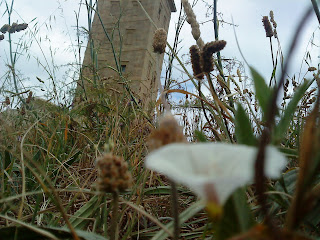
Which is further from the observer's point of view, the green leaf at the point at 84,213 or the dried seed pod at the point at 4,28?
the dried seed pod at the point at 4,28

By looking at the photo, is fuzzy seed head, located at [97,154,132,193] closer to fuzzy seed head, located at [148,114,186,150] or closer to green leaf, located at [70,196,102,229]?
fuzzy seed head, located at [148,114,186,150]

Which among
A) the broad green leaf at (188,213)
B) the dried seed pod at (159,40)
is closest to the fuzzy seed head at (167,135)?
the broad green leaf at (188,213)

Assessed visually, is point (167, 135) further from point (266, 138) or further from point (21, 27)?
point (21, 27)

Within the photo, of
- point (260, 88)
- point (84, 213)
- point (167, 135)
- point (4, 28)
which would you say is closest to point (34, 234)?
point (84, 213)

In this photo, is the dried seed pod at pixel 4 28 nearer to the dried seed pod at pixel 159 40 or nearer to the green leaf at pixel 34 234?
the dried seed pod at pixel 159 40

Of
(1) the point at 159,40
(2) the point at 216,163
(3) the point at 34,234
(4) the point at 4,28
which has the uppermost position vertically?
(4) the point at 4,28

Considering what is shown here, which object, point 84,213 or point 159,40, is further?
point 159,40
